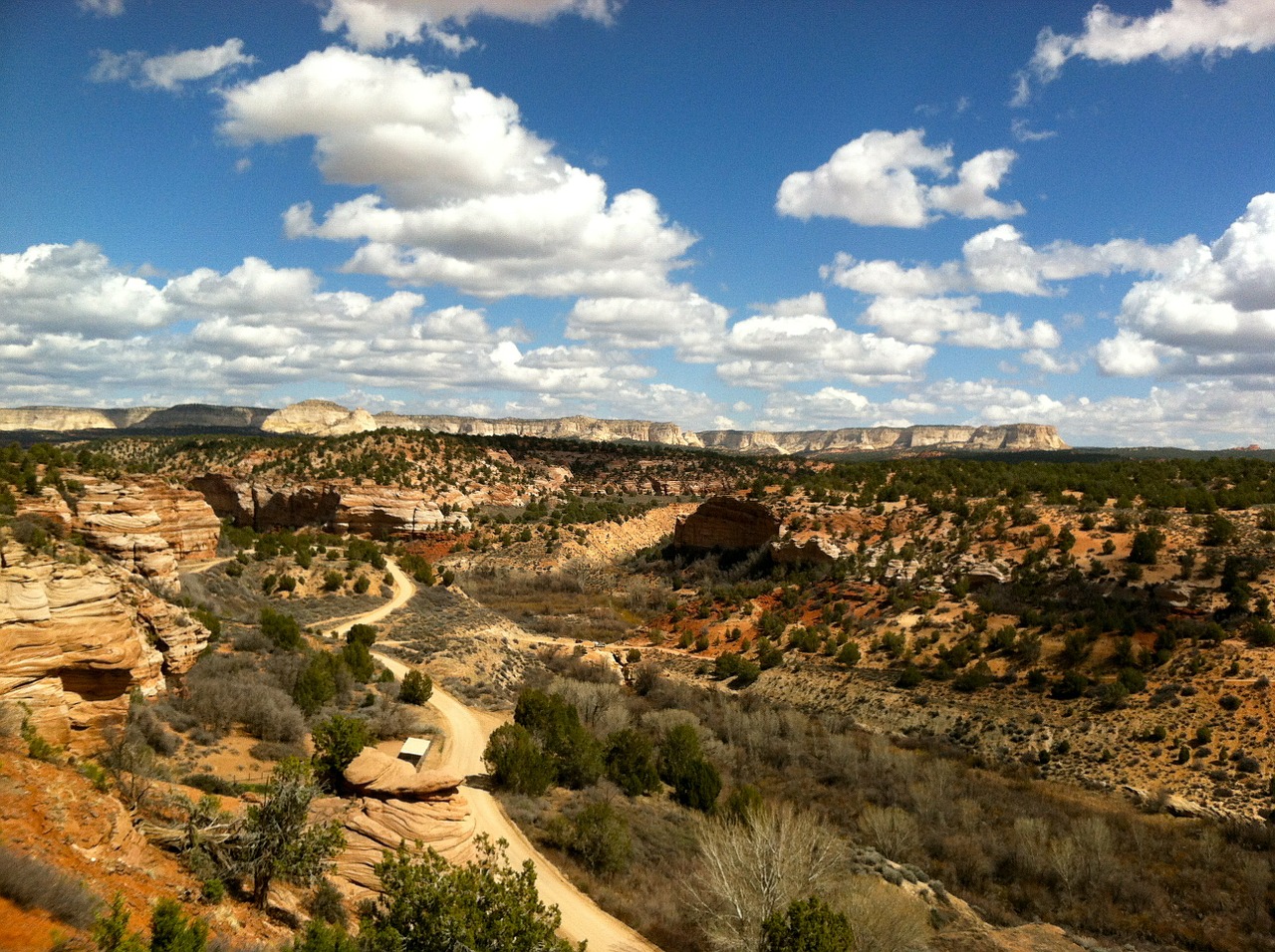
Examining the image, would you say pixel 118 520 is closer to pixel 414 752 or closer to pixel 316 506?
Result: pixel 414 752

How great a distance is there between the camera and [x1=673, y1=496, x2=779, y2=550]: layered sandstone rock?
46.2 metres

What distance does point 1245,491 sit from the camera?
33.8 m

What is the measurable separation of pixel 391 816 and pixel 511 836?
3.42 metres

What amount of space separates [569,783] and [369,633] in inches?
515

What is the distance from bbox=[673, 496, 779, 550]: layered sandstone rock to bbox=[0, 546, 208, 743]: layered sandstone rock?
36.8 meters

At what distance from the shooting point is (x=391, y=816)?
1197 centimetres

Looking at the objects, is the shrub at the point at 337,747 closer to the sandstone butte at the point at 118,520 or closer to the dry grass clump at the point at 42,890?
the dry grass clump at the point at 42,890

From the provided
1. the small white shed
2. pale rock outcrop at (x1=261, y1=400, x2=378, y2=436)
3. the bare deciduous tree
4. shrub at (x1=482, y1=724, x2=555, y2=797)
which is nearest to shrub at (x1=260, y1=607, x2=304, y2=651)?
the small white shed

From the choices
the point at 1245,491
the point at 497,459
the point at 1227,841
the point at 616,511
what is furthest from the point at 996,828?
the point at 497,459

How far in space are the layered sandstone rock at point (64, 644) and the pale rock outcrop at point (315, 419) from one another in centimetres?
16769

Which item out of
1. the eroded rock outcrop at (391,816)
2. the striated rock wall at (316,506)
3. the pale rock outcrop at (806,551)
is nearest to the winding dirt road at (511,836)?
the eroded rock outcrop at (391,816)

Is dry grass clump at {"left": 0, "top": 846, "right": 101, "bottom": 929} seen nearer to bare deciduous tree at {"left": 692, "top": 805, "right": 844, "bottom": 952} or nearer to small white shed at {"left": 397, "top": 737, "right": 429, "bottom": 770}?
bare deciduous tree at {"left": 692, "top": 805, "right": 844, "bottom": 952}

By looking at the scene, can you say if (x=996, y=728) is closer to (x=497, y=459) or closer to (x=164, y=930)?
(x=164, y=930)

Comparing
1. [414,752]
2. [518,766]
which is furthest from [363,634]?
[518,766]
